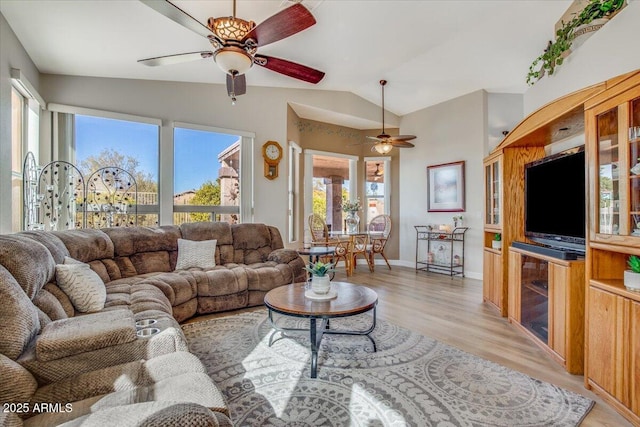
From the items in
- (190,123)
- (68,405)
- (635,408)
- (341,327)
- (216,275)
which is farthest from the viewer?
(190,123)

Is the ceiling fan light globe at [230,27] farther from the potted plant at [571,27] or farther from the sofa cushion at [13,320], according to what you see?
→ the potted plant at [571,27]

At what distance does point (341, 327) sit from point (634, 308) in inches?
80.6

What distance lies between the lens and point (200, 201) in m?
4.41

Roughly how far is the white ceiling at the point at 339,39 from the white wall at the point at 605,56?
687 millimetres

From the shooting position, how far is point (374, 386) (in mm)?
1918

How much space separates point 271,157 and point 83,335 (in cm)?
381

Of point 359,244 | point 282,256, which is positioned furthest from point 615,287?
point 359,244

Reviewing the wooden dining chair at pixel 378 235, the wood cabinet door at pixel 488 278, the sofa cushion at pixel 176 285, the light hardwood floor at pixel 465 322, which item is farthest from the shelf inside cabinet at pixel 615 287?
the wooden dining chair at pixel 378 235

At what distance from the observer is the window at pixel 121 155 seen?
3674 millimetres

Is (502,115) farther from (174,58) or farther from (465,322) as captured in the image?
(174,58)

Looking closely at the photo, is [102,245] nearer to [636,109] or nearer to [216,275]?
[216,275]

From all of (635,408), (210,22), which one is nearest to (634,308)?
(635,408)

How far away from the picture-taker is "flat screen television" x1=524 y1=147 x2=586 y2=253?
2.29 meters

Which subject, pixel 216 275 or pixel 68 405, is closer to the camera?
pixel 68 405
